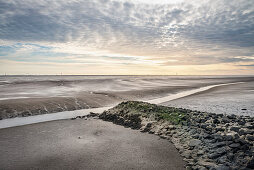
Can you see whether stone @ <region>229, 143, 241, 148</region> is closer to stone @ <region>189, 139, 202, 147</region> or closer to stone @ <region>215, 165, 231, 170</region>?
stone @ <region>215, 165, 231, 170</region>

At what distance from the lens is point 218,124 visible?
981cm

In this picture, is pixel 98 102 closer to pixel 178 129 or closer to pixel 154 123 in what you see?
pixel 154 123

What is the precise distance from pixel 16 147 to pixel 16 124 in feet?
17.0

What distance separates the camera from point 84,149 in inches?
341

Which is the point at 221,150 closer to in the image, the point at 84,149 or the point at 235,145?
the point at 235,145

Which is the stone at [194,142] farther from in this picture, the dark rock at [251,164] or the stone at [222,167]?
the dark rock at [251,164]

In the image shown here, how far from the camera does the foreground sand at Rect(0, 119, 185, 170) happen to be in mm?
7242

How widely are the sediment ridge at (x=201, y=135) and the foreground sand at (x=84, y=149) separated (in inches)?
25.5

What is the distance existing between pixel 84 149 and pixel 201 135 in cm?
585

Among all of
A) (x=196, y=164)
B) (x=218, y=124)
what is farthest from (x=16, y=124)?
(x=218, y=124)

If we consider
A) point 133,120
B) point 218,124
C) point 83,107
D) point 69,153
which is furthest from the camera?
point 83,107

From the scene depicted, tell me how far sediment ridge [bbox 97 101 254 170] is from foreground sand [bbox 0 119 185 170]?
65cm

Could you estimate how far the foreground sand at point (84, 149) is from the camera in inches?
285

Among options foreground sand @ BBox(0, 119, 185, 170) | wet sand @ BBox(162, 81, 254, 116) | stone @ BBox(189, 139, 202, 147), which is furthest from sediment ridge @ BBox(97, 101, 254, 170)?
wet sand @ BBox(162, 81, 254, 116)
